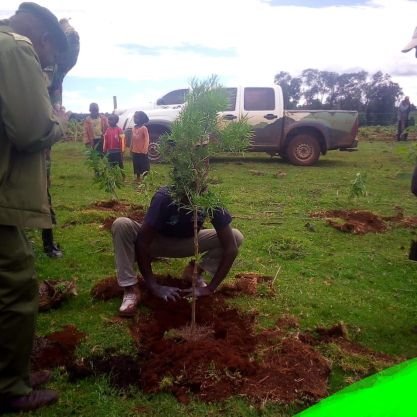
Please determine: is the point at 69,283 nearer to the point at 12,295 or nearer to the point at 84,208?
the point at 12,295

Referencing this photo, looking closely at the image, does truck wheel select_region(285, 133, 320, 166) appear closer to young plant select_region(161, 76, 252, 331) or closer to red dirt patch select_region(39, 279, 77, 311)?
red dirt patch select_region(39, 279, 77, 311)

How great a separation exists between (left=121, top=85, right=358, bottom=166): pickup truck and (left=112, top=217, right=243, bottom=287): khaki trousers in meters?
9.71

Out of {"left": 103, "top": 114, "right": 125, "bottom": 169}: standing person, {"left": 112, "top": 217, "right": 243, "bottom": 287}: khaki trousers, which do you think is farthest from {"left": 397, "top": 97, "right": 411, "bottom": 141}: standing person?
{"left": 112, "top": 217, "right": 243, "bottom": 287}: khaki trousers

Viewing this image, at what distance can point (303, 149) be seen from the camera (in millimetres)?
13828

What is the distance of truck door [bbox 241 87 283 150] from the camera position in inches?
534

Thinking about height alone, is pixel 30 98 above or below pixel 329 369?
above

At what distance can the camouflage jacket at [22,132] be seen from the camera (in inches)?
89.7

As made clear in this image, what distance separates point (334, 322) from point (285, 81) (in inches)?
1655

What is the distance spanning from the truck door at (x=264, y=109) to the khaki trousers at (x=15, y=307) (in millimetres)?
11394

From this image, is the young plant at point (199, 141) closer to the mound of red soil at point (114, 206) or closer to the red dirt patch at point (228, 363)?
the red dirt patch at point (228, 363)

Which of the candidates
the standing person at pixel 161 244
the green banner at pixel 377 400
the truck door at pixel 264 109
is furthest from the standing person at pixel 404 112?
the green banner at pixel 377 400

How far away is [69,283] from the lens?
420cm

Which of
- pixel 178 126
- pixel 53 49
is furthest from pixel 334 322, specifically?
pixel 53 49

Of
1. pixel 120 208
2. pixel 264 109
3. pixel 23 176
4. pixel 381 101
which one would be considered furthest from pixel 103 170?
pixel 381 101
